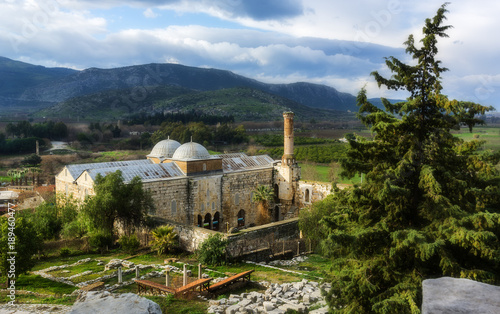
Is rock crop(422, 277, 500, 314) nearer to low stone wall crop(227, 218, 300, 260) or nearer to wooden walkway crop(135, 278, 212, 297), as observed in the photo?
wooden walkway crop(135, 278, 212, 297)

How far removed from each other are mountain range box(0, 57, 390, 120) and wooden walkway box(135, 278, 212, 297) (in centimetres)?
8319

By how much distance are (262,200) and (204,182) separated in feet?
19.8

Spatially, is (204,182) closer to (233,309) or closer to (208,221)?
(208,221)

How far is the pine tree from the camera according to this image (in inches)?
321

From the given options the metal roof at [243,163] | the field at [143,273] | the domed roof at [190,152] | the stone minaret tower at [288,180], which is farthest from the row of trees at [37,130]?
the field at [143,273]

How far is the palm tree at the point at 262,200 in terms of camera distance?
97.5ft

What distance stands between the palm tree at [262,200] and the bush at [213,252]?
12.9 m

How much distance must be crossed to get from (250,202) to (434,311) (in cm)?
2800

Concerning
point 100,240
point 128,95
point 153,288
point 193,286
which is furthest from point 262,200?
point 128,95

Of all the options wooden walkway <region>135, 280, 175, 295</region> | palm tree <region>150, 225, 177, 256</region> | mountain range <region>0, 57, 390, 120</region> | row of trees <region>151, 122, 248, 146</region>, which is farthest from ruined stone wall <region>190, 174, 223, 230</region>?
mountain range <region>0, 57, 390, 120</region>

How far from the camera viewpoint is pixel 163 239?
709 inches

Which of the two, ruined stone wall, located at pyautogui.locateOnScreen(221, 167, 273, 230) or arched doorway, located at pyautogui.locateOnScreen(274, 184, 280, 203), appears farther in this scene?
arched doorway, located at pyautogui.locateOnScreen(274, 184, 280, 203)

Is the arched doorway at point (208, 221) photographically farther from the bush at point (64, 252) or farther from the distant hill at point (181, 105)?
the distant hill at point (181, 105)

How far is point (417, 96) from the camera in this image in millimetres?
9547
